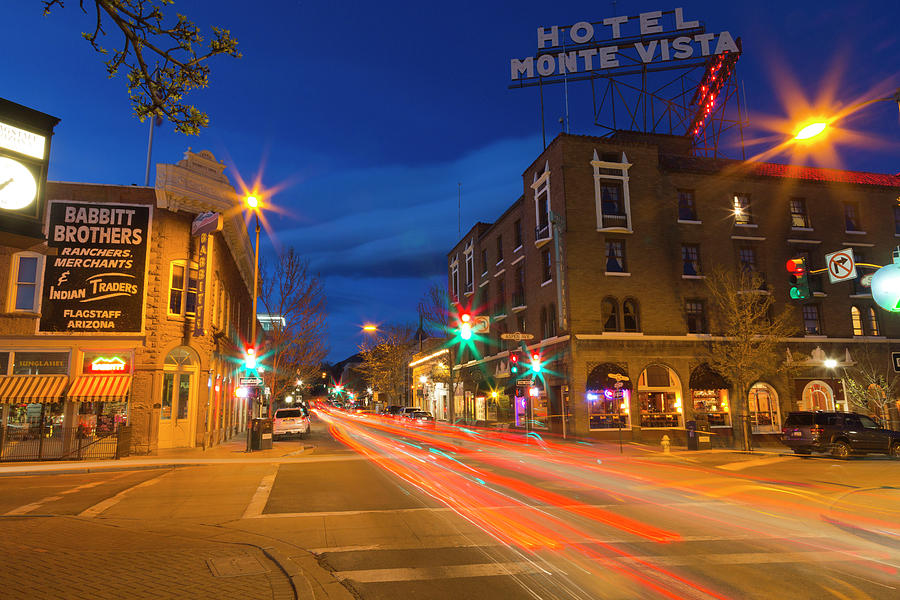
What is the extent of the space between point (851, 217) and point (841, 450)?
21414mm

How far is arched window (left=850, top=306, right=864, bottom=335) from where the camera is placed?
36.5 metres

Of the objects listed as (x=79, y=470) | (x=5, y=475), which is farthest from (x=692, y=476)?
(x=5, y=475)

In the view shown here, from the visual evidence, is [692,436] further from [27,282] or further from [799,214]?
[27,282]

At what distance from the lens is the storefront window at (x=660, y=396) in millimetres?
33031

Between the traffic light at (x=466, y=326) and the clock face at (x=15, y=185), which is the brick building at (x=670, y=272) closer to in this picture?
the traffic light at (x=466, y=326)

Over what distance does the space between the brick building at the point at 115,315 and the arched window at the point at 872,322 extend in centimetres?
3847

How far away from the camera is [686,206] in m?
35.8

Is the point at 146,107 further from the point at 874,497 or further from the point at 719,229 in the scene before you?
the point at 719,229

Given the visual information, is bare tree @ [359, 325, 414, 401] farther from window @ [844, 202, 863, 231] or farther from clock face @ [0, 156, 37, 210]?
clock face @ [0, 156, 37, 210]

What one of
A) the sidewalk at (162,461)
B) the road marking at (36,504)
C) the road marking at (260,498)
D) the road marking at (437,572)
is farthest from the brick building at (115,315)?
the road marking at (437,572)

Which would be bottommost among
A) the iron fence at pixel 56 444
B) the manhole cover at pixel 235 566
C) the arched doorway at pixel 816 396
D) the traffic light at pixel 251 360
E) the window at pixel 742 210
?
the manhole cover at pixel 235 566

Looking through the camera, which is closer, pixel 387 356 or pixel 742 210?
pixel 742 210

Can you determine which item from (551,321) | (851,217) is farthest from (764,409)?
(851,217)

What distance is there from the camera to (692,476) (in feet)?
55.9
